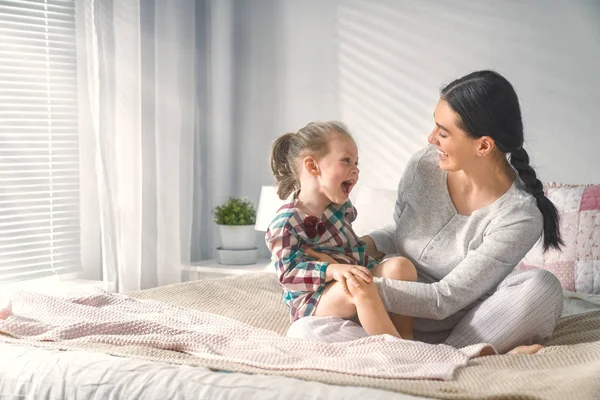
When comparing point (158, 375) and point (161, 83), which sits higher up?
point (161, 83)

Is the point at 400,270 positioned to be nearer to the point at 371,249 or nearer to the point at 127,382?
the point at 371,249

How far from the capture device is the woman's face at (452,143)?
216 cm

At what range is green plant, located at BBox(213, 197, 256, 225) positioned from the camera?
4234mm

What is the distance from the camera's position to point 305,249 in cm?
222

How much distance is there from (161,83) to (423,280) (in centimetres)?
220

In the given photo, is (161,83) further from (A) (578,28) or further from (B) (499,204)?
(B) (499,204)

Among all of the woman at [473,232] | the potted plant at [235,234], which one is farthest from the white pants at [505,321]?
the potted plant at [235,234]

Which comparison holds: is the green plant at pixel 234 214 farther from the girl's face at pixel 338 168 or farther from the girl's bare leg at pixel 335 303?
the girl's bare leg at pixel 335 303

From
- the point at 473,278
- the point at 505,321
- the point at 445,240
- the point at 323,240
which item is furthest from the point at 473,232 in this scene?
the point at 323,240

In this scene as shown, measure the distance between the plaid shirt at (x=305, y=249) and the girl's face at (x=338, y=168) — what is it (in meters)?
0.07

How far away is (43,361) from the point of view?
177 cm

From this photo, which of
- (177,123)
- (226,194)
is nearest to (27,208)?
(177,123)

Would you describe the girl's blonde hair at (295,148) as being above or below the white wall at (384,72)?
below

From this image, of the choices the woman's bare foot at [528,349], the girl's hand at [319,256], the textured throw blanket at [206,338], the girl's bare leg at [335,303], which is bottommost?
the woman's bare foot at [528,349]
